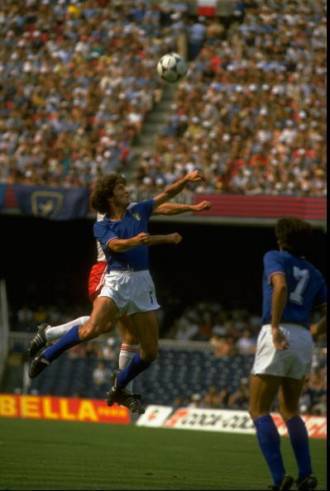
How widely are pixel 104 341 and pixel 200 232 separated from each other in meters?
4.55

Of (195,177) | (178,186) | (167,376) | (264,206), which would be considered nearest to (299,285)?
(195,177)

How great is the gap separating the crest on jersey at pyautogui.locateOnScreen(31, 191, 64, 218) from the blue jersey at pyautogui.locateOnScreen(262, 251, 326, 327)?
19016 mm

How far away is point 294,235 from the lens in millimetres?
9797

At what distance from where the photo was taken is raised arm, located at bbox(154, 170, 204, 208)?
11250 mm

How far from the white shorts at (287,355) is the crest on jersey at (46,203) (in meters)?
19.2

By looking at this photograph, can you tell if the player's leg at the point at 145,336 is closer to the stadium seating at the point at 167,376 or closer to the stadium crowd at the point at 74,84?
the stadium seating at the point at 167,376

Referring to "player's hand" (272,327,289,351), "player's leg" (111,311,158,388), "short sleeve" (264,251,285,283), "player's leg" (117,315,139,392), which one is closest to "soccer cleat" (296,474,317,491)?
"player's hand" (272,327,289,351)

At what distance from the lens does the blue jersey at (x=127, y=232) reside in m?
11.6

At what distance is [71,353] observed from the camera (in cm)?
2847

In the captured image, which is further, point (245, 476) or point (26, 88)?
point (26, 88)

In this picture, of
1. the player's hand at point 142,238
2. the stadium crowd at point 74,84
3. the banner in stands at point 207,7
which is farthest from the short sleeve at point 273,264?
the banner in stands at point 207,7

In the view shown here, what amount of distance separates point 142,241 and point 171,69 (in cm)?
830

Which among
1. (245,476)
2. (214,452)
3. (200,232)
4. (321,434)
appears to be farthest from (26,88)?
(245,476)

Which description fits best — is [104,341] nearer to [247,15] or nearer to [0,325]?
[0,325]
